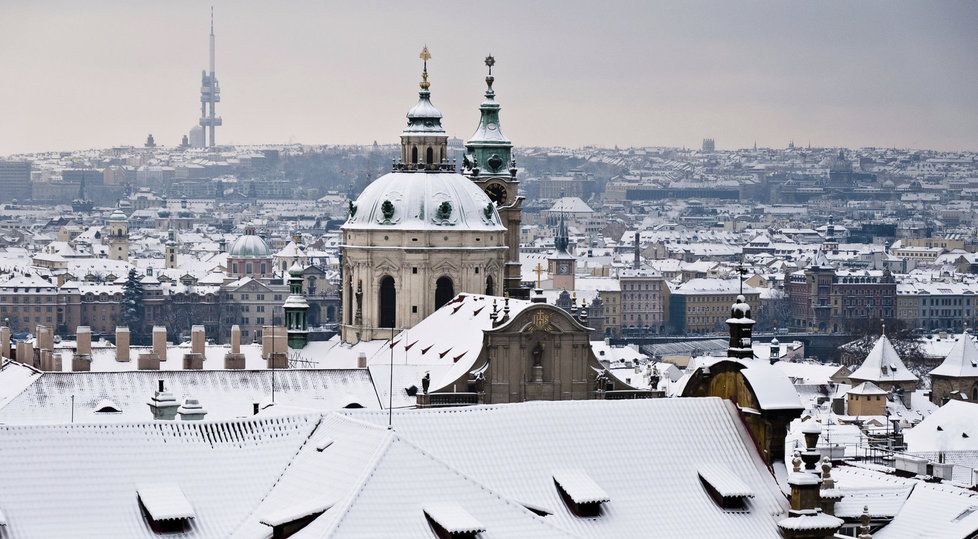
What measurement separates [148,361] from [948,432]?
75.7ft

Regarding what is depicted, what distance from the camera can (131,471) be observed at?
105 ft

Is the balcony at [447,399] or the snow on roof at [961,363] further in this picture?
the snow on roof at [961,363]

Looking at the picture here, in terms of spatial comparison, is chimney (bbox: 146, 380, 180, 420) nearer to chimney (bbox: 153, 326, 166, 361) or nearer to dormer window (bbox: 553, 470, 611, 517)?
dormer window (bbox: 553, 470, 611, 517)

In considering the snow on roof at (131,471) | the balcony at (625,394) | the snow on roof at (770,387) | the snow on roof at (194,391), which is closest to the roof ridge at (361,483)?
the snow on roof at (131,471)

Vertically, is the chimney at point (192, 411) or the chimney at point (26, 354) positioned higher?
the chimney at point (192, 411)

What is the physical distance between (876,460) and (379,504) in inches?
1174

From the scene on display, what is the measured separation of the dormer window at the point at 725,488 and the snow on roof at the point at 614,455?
112mm

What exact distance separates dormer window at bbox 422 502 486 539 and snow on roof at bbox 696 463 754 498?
442 centimetres

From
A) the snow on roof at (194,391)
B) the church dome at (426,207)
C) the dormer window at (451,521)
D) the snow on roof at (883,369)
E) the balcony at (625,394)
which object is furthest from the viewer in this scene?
the snow on roof at (883,369)

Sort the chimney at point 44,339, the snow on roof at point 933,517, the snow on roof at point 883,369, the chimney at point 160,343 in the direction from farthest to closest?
the snow on roof at point 883,369, the chimney at point 160,343, the chimney at point 44,339, the snow on roof at point 933,517

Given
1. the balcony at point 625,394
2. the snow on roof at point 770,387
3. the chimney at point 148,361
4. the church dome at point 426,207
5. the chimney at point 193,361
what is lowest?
the chimney at point 193,361

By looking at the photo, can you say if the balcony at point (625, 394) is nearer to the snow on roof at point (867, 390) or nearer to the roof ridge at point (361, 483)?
the roof ridge at point (361, 483)

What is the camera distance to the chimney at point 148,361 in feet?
227

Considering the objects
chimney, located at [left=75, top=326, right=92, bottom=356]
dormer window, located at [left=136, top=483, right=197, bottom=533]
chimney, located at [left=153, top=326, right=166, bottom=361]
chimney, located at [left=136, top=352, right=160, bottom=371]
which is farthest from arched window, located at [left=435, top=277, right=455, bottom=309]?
dormer window, located at [left=136, top=483, right=197, bottom=533]
